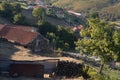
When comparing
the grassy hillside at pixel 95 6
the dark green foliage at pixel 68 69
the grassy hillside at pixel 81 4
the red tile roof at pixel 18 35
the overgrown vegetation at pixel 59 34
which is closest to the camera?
the dark green foliage at pixel 68 69

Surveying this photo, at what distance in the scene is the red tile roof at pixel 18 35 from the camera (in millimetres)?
49125

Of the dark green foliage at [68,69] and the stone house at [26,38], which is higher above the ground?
the stone house at [26,38]

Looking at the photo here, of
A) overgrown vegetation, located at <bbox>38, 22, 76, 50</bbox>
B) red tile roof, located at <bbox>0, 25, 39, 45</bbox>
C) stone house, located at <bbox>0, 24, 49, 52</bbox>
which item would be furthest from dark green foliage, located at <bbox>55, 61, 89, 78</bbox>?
overgrown vegetation, located at <bbox>38, 22, 76, 50</bbox>

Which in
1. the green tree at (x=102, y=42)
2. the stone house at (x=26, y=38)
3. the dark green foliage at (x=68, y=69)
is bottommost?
the dark green foliage at (x=68, y=69)

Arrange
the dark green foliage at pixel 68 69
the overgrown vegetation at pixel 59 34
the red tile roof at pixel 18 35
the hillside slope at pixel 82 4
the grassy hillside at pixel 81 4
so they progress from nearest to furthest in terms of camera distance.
Result: the dark green foliage at pixel 68 69 < the red tile roof at pixel 18 35 < the overgrown vegetation at pixel 59 34 < the hillside slope at pixel 82 4 < the grassy hillside at pixel 81 4

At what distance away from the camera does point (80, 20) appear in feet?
403

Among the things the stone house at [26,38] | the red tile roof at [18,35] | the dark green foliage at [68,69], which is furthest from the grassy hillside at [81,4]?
the dark green foliage at [68,69]

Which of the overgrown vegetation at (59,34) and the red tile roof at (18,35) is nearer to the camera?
the red tile roof at (18,35)

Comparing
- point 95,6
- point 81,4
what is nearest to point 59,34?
point 81,4

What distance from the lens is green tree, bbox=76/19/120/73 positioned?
32406 mm

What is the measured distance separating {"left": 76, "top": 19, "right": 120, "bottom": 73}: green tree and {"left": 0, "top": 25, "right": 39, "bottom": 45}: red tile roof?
52.3 ft

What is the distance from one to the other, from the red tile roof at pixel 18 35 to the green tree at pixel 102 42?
15.9 metres

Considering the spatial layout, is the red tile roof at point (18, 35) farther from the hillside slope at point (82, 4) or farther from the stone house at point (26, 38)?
the hillside slope at point (82, 4)

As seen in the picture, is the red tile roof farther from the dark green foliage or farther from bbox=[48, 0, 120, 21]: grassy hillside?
bbox=[48, 0, 120, 21]: grassy hillside
